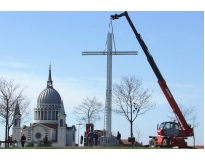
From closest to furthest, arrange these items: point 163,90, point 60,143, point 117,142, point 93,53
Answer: point 163,90
point 117,142
point 93,53
point 60,143

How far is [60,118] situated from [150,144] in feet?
323

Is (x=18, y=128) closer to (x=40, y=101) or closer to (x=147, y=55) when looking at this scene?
(x=40, y=101)

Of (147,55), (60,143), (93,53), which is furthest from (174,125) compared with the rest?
(60,143)

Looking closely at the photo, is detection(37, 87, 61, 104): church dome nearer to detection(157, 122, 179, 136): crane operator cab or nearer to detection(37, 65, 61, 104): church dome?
detection(37, 65, 61, 104): church dome

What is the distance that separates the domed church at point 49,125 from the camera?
5079 inches

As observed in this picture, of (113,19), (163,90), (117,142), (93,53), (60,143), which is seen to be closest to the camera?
(163,90)

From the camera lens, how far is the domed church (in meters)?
129

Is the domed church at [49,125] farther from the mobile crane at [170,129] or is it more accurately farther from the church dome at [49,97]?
the mobile crane at [170,129]

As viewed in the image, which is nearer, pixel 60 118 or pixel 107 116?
pixel 107 116

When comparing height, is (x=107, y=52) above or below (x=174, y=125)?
above

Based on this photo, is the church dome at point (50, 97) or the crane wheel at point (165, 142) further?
the church dome at point (50, 97)

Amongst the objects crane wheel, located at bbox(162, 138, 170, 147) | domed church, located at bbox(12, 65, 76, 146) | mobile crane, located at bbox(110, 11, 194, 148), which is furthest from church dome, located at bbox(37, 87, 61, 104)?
crane wheel, located at bbox(162, 138, 170, 147)

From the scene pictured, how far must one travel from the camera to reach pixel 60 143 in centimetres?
12744

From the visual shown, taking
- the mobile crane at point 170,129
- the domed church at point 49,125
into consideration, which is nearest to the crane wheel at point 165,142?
the mobile crane at point 170,129
